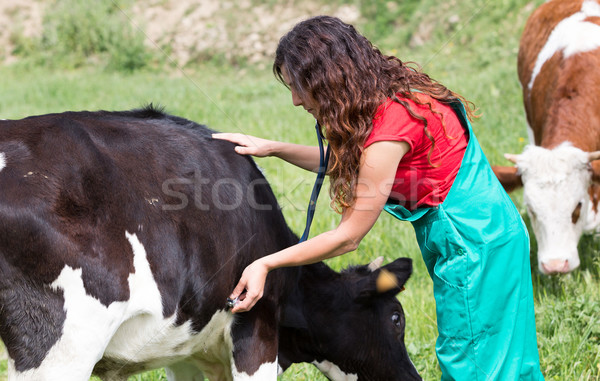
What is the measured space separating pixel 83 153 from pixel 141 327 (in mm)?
662

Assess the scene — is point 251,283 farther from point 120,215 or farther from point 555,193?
point 555,193

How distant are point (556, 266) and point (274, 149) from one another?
109 inches

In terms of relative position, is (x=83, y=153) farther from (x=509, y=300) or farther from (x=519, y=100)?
(x=519, y=100)

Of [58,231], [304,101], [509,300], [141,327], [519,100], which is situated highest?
[304,101]

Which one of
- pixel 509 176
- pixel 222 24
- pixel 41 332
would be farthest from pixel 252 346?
pixel 222 24

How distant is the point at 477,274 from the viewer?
2893mm

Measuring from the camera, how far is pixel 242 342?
3.05 m

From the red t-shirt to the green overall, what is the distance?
0.14ft

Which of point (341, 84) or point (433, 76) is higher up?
point (341, 84)

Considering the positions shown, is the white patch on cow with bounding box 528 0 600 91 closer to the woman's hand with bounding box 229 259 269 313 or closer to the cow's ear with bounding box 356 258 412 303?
the cow's ear with bounding box 356 258 412 303

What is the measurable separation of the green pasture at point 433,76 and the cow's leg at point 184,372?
0.49 metres

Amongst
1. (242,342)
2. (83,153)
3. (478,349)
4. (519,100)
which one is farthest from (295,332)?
(519,100)

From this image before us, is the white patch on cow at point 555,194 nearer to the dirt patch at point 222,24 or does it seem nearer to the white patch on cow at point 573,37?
the white patch on cow at point 573,37

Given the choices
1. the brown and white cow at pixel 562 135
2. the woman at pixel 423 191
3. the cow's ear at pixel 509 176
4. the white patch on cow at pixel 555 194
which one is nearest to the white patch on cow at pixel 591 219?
the brown and white cow at pixel 562 135
